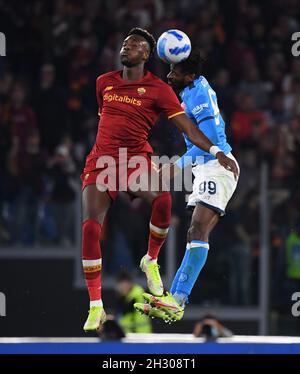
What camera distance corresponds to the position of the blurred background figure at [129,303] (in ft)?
48.3

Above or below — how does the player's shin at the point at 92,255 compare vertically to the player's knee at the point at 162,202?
below

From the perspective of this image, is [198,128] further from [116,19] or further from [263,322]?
[116,19]

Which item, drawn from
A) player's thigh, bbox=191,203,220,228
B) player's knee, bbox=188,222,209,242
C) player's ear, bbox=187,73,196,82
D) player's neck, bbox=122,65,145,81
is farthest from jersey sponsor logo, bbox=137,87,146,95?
player's knee, bbox=188,222,209,242

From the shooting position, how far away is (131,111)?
10781 millimetres

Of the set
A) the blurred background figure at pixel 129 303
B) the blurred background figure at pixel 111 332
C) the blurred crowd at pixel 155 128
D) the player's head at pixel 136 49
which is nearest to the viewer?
the player's head at pixel 136 49

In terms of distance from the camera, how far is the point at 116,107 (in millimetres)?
10812

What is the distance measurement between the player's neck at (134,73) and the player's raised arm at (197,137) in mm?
465

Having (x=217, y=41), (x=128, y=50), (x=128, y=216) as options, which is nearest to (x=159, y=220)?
(x=128, y=50)

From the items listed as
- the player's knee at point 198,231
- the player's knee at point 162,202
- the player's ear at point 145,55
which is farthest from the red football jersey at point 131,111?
the player's knee at point 198,231

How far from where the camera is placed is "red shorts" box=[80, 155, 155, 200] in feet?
35.3

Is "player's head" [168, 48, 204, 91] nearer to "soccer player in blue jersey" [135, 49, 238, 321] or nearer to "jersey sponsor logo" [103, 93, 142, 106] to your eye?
"soccer player in blue jersey" [135, 49, 238, 321]

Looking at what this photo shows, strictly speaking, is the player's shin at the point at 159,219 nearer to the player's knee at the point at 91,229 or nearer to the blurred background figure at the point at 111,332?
the player's knee at the point at 91,229

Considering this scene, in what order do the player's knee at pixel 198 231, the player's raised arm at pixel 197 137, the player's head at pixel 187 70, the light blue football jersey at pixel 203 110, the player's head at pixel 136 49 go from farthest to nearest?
the player's knee at pixel 198 231, the player's head at pixel 187 70, the light blue football jersey at pixel 203 110, the player's head at pixel 136 49, the player's raised arm at pixel 197 137

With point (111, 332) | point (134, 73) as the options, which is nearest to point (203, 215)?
point (134, 73)
